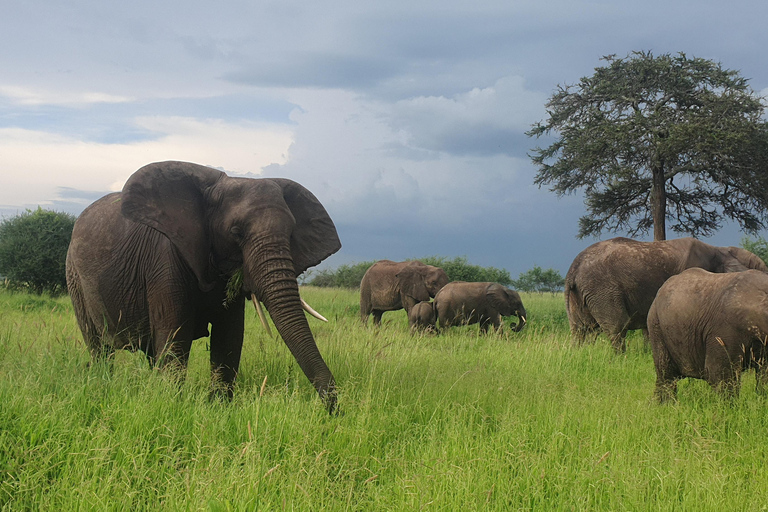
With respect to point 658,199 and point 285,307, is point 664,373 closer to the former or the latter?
point 285,307

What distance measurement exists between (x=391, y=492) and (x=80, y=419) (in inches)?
92.4

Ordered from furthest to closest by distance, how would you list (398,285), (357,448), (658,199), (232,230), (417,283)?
(658,199), (398,285), (417,283), (232,230), (357,448)

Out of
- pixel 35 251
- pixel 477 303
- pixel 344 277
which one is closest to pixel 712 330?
pixel 477 303

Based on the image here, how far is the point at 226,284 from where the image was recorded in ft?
19.3

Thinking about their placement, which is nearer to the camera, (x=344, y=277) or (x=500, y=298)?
(x=500, y=298)

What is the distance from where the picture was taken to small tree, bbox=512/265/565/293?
4216 centimetres

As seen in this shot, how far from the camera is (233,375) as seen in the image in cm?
638

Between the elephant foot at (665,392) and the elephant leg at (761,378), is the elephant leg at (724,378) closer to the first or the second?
the elephant leg at (761,378)

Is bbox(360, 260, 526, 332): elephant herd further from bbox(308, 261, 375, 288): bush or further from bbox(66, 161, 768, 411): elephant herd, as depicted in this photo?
bbox(308, 261, 375, 288): bush

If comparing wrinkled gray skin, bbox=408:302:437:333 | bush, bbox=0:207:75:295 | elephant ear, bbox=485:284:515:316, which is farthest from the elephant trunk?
bush, bbox=0:207:75:295

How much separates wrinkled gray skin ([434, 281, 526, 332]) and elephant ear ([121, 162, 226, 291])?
968 centimetres

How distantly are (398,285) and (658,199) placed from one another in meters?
12.5

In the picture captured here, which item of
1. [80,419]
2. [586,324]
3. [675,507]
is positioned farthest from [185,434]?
[586,324]

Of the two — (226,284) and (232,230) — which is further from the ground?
(232,230)
